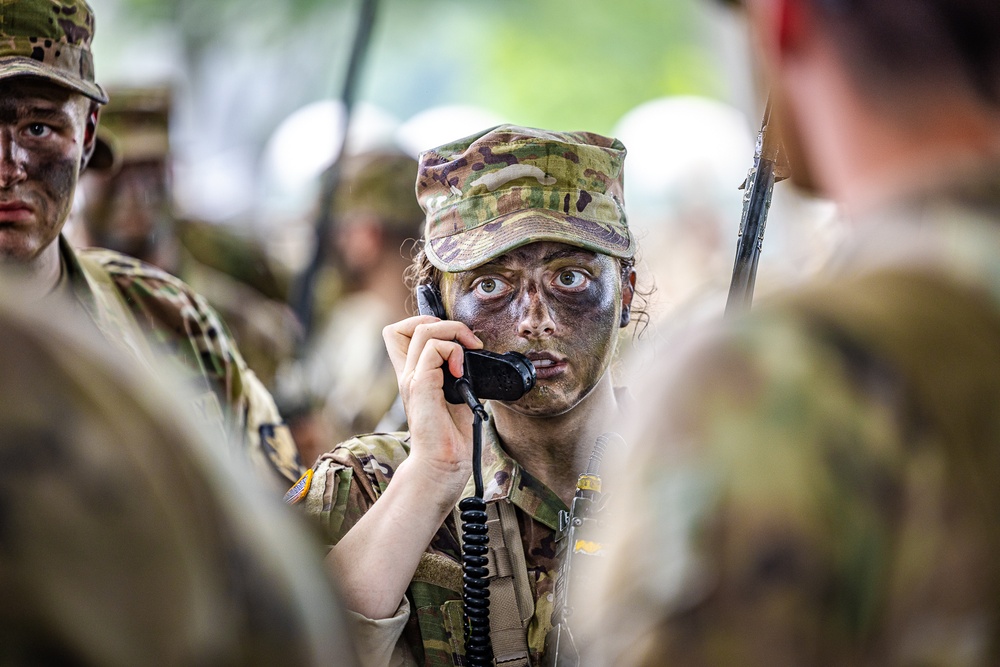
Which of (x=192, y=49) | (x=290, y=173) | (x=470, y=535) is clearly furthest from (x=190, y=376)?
(x=192, y=49)

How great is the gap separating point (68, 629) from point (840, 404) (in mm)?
812

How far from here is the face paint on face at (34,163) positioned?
3.49 m

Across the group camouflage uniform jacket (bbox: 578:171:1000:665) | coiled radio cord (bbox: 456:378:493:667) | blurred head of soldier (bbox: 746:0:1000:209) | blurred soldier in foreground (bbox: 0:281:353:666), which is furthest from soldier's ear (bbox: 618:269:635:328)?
blurred soldier in foreground (bbox: 0:281:353:666)

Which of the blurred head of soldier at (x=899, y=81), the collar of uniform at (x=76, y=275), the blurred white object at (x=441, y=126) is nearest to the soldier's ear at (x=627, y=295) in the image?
the collar of uniform at (x=76, y=275)

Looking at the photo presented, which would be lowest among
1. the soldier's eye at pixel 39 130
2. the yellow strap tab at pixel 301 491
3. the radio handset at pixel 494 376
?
the yellow strap tab at pixel 301 491

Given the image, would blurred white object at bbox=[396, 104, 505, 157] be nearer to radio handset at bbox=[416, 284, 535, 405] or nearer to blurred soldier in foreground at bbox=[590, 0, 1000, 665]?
radio handset at bbox=[416, 284, 535, 405]

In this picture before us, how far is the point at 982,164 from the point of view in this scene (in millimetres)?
1505

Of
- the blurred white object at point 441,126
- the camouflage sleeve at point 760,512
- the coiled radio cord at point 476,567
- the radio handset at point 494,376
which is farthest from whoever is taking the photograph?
the blurred white object at point 441,126

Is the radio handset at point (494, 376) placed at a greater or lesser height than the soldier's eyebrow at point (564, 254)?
lesser

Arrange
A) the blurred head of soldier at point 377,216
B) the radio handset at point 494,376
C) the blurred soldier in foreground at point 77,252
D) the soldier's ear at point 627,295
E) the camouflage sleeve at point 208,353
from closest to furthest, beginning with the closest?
the radio handset at point 494,376 < the soldier's ear at point 627,295 < the blurred soldier in foreground at point 77,252 < the camouflage sleeve at point 208,353 < the blurred head of soldier at point 377,216

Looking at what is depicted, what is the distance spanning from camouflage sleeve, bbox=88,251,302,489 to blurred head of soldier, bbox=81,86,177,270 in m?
2.49

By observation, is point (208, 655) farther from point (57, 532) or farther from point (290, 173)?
point (290, 173)

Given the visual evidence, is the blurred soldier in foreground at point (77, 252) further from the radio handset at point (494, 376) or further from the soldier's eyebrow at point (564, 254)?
the soldier's eyebrow at point (564, 254)

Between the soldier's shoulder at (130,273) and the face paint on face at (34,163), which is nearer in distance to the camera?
the face paint on face at (34,163)
